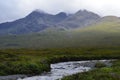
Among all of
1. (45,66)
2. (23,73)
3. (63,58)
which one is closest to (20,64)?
(23,73)

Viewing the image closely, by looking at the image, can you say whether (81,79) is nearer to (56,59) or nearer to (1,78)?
(1,78)

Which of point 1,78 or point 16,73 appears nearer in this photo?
point 1,78

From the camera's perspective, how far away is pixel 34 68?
2351 inches

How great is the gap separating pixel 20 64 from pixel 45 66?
7.11 meters

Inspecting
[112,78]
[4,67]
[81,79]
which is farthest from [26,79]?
[112,78]

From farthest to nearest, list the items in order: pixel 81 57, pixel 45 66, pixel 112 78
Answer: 1. pixel 81 57
2. pixel 45 66
3. pixel 112 78

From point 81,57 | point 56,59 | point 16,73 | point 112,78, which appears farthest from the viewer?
point 81,57

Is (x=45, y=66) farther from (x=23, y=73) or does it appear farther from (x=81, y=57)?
(x=81, y=57)

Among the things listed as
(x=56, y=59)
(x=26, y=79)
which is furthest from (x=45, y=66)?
(x=56, y=59)

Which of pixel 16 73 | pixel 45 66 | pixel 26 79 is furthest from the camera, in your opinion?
pixel 45 66

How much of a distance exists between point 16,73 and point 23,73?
1.42 metres

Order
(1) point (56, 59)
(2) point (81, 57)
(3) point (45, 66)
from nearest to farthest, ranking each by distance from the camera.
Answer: (3) point (45, 66), (1) point (56, 59), (2) point (81, 57)

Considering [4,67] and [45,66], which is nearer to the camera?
[4,67]

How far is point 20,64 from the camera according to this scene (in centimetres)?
5891
